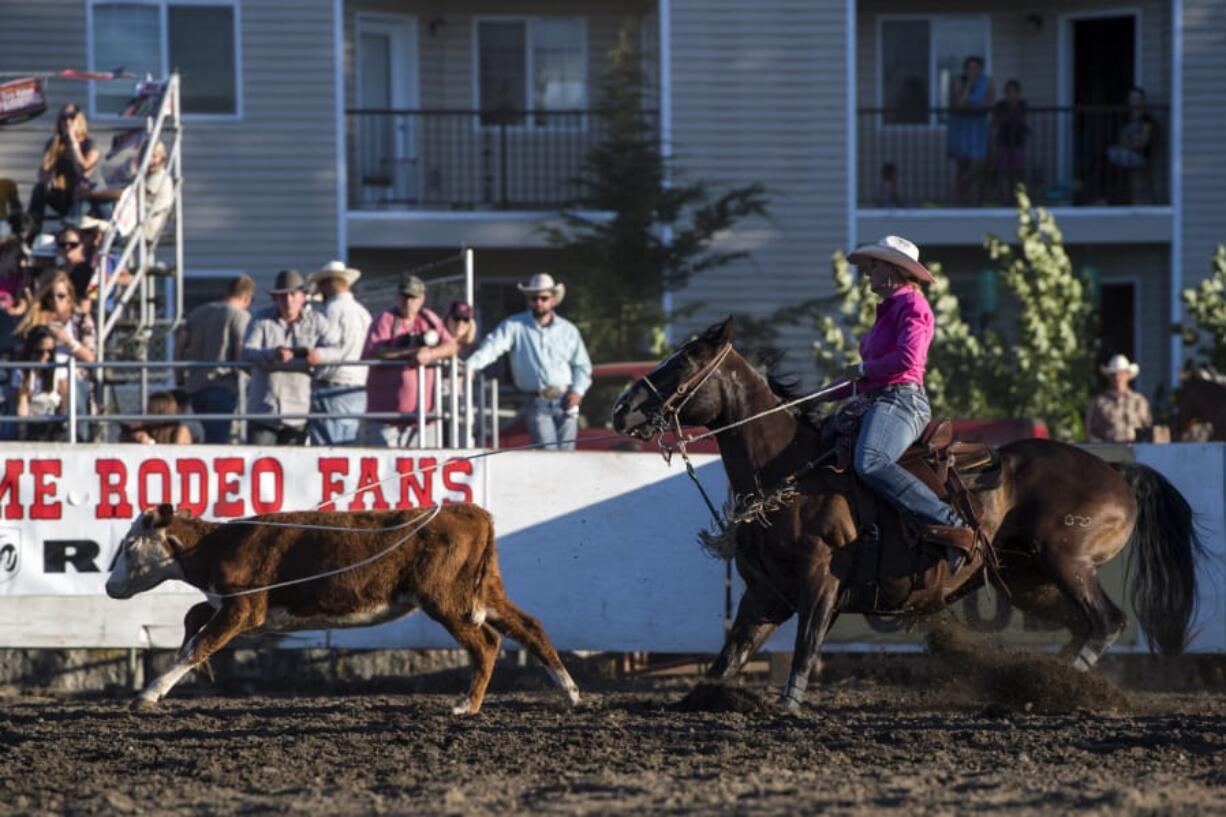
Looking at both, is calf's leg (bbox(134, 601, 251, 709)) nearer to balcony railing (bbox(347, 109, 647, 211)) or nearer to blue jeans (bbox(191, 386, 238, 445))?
blue jeans (bbox(191, 386, 238, 445))

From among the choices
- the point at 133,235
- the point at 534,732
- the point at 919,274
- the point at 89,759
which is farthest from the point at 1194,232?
the point at 89,759

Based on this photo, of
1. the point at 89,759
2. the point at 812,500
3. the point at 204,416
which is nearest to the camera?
the point at 89,759

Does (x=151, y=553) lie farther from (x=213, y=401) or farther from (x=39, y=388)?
(x=213, y=401)

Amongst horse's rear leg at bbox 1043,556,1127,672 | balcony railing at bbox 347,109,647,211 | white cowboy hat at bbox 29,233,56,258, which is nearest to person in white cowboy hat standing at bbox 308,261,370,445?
white cowboy hat at bbox 29,233,56,258

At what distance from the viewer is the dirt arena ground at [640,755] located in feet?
26.4

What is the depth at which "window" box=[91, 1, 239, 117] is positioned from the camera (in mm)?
24438

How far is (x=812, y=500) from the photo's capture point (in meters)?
10.9

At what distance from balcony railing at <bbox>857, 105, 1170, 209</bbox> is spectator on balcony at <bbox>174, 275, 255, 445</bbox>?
38.6ft

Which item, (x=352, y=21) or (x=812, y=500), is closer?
(x=812, y=500)

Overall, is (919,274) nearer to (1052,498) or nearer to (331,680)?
(1052,498)

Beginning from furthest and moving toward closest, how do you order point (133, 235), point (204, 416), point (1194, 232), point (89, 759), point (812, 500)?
point (1194, 232) < point (133, 235) < point (204, 416) < point (812, 500) < point (89, 759)

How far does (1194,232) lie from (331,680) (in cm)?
1527

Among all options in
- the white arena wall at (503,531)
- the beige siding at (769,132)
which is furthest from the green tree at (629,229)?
the white arena wall at (503,531)

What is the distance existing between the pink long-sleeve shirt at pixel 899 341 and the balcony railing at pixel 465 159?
49.1 ft
